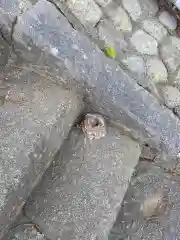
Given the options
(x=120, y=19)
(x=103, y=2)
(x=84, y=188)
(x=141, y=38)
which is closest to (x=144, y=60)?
(x=141, y=38)

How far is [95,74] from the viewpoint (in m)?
1.75

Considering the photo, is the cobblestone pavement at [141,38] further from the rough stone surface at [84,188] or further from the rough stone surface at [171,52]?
the rough stone surface at [84,188]

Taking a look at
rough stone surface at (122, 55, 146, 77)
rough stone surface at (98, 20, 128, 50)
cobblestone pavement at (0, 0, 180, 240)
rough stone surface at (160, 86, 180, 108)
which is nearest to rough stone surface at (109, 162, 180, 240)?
cobblestone pavement at (0, 0, 180, 240)

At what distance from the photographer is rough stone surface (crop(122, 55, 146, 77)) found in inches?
74.2

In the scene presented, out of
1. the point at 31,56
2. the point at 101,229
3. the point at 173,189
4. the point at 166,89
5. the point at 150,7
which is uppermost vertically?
the point at 150,7

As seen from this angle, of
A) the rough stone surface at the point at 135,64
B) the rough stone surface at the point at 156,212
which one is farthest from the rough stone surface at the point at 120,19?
the rough stone surface at the point at 156,212

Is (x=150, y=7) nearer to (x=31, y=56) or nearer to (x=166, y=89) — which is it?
(x=166, y=89)

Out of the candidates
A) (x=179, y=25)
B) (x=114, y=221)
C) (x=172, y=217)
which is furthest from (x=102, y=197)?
(x=179, y=25)

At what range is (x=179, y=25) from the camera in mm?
2045

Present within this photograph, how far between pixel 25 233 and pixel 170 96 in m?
0.89

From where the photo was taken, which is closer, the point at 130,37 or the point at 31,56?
the point at 31,56

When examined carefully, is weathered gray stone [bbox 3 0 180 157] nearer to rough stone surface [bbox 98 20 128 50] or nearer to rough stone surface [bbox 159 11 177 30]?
rough stone surface [bbox 98 20 128 50]

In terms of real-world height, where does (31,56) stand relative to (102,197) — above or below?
above

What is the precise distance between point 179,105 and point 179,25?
40cm
